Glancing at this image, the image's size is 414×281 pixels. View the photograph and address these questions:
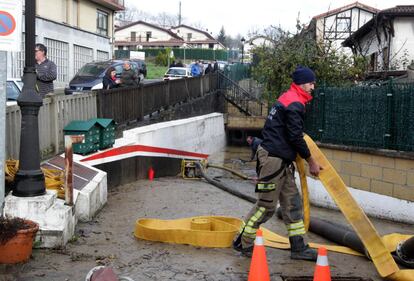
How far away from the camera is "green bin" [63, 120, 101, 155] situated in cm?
959

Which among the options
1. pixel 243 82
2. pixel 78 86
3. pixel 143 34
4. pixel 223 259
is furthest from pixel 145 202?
pixel 143 34

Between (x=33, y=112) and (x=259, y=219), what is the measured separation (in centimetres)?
269

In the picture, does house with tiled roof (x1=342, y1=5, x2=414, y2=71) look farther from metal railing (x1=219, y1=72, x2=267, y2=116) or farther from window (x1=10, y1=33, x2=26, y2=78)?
window (x1=10, y1=33, x2=26, y2=78)

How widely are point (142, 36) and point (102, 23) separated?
64.4 metres

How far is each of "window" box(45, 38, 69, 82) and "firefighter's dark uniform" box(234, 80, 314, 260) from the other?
2633cm

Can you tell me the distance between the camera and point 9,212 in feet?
19.5

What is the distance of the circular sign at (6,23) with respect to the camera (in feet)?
18.5

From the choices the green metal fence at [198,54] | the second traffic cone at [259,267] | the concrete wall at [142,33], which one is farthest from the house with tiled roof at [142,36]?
the second traffic cone at [259,267]

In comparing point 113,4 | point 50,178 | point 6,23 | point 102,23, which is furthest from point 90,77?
point 6,23

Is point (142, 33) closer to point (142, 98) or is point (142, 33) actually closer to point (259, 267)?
point (142, 98)

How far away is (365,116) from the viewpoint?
9.53m

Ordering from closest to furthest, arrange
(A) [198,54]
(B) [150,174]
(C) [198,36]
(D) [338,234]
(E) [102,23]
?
(D) [338,234] < (B) [150,174] < (E) [102,23] < (A) [198,54] < (C) [198,36]

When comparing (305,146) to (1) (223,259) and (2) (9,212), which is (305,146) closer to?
(1) (223,259)

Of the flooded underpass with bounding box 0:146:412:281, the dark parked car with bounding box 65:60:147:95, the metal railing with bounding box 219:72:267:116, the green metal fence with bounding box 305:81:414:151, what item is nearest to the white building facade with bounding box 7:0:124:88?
the dark parked car with bounding box 65:60:147:95
